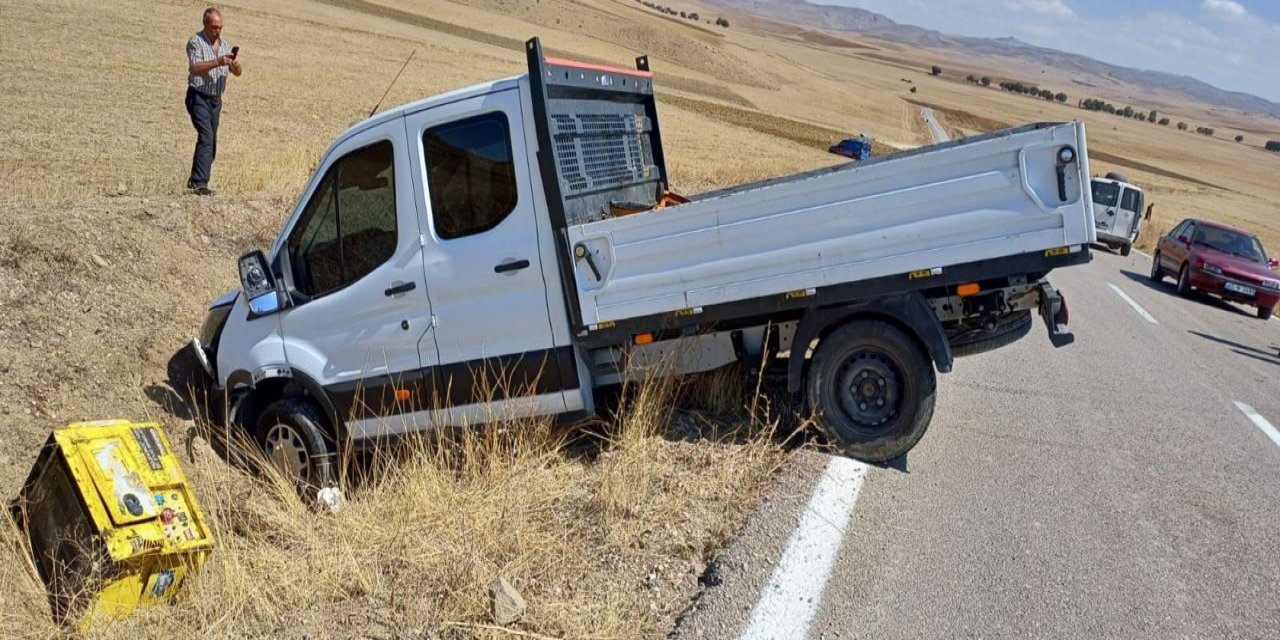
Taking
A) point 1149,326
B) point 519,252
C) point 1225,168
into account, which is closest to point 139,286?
point 519,252

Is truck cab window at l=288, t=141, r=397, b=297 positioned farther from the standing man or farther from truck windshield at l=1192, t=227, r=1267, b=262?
truck windshield at l=1192, t=227, r=1267, b=262

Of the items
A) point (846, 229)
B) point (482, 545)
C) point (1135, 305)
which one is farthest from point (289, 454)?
point (1135, 305)

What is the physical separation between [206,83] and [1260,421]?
10356mm

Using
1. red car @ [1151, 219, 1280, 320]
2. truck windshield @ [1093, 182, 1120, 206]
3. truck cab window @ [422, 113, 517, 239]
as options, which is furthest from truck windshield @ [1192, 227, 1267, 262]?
truck cab window @ [422, 113, 517, 239]

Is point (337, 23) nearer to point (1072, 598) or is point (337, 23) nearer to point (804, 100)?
point (804, 100)

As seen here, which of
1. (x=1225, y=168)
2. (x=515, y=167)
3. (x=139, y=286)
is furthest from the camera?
(x=1225, y=168)

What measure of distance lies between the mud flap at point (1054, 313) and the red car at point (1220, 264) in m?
15.0

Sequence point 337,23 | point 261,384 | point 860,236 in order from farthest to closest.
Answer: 1. point 337,23
2. point 261,384
3. point 860,236

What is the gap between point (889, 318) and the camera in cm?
548

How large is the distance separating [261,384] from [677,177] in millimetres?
15002

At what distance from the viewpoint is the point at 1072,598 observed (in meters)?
4.15

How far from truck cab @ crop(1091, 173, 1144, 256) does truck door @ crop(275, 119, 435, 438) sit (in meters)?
23.0

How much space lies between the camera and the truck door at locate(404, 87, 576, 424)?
18.9ft

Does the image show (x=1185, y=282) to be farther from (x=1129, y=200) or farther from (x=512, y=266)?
(x=512, y=266)
